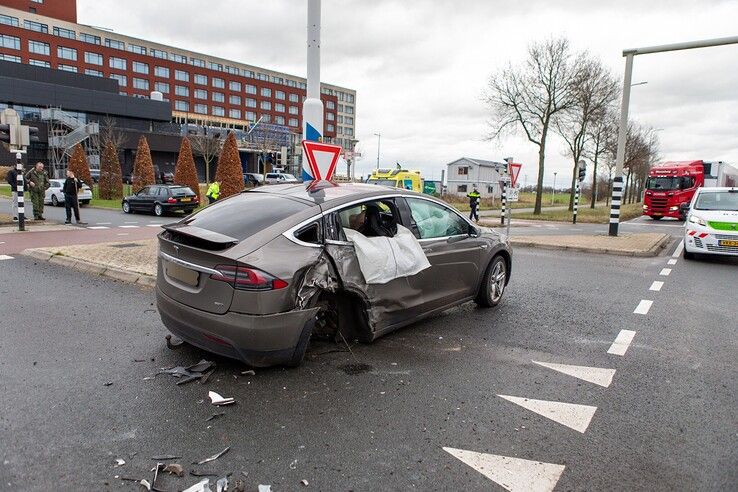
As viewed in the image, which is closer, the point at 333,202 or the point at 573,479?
the point at 573,479

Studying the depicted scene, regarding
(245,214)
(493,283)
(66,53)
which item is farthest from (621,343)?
(66,53)

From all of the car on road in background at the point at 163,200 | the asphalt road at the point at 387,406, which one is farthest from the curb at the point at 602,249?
the car on road in background at the point at 163,200

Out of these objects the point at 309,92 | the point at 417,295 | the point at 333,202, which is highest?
the point at 309,92

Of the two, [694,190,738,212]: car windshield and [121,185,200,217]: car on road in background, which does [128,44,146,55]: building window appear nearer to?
[121,185,200,217]: car on road in background

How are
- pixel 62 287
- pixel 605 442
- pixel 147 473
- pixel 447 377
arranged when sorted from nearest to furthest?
pixel 147 473
pixel 605 442
pixel 447 377
pixel 62 287

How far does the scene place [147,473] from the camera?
9.23 ft

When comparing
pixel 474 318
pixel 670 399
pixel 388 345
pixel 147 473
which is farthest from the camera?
pixel 474 318

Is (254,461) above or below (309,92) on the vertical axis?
below

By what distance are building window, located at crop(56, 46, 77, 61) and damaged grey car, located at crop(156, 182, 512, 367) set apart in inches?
3303

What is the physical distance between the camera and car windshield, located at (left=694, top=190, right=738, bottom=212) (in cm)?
1178

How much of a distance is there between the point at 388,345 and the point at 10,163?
6530 centimetres

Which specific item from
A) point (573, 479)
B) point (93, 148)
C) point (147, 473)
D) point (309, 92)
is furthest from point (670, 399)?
point (93, 148)

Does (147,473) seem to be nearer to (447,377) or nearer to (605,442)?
(447,377)

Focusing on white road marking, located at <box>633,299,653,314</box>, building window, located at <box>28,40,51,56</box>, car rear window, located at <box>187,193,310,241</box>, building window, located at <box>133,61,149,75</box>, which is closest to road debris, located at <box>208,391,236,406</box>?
car rear window, located at <box>187,193,310,241</box>
